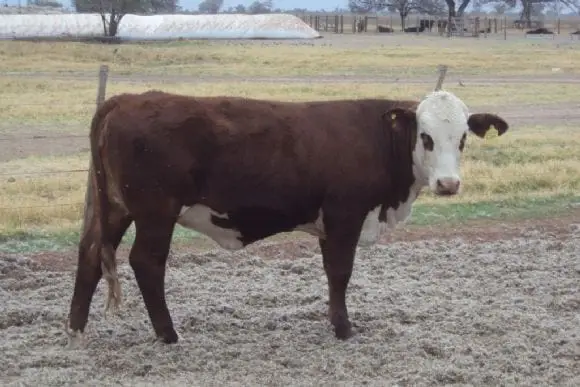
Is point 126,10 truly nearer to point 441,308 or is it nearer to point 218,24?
point 218,24

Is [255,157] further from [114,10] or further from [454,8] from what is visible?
[454,8]

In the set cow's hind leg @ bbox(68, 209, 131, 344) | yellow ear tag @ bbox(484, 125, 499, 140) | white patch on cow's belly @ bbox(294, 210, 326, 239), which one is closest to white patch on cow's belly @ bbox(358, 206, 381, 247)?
white patch on cow's belly @ bbox(294, 210, 326, 239)

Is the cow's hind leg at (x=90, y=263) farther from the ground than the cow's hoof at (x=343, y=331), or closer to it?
farther from the ground

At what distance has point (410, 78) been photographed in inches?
1099

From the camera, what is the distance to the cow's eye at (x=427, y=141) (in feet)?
21.2

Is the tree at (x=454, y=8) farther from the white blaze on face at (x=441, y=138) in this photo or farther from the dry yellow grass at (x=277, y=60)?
the white blaze on face at (x=441, y=138)

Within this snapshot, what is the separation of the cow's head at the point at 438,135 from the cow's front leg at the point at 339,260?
1.94 ft

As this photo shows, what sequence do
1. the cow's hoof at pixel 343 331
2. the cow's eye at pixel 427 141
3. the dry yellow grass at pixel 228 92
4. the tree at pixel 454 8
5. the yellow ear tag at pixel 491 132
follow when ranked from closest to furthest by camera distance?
the cow's eye at pixel 427 141 < the cow's hoof at pixel 343 331 < the yellow ear tag at pixel 491 132 < the dry yellow grass at pixel 228 92 < the tree at pixel 454 8

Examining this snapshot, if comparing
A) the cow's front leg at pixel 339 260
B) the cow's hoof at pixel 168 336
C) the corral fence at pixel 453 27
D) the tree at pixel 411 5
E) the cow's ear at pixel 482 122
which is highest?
the cow's ear at pixel 482 122

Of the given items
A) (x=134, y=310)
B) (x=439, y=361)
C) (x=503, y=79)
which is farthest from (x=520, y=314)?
(x=503, y=79)

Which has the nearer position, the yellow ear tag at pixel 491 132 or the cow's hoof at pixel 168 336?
the cow's hoof at pixel 168 336

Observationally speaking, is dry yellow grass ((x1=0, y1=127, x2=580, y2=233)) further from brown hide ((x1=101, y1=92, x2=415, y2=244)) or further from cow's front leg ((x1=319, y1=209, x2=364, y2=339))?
cow's front leg ((x1=319, y1=209, x2=364, y2=339))

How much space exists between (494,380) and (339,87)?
18.6 meters

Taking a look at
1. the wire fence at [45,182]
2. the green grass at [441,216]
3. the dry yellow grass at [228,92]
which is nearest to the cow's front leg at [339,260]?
the wire fence at [45,182]
